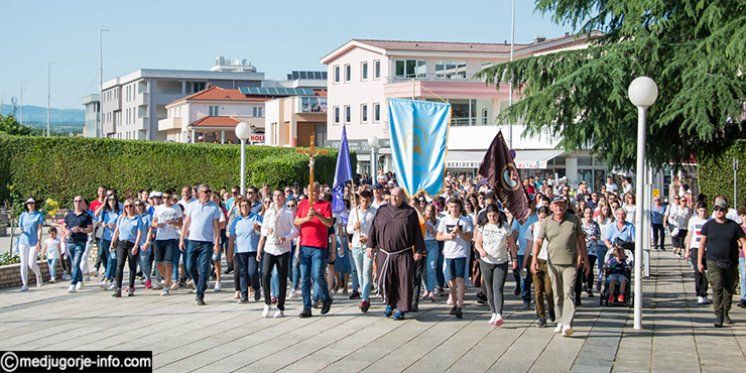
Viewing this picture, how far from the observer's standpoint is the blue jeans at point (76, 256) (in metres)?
16.7

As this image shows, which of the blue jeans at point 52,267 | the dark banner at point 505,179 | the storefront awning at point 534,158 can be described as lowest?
the blue jeans at point 52,267

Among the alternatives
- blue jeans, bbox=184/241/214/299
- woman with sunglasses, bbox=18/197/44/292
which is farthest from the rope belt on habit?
woman with sunglasses, bbox=18/197/44/292

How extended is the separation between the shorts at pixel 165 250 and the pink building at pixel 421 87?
39730 millimetres

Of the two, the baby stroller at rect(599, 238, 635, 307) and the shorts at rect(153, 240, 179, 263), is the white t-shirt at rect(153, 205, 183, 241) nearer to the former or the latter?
the shorts at rect(153, 240, 179, 263)

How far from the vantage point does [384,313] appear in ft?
45.8

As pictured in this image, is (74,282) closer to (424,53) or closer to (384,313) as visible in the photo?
(384,313)

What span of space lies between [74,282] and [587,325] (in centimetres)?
899

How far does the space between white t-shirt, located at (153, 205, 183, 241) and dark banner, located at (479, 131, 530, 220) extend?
5.28 meters

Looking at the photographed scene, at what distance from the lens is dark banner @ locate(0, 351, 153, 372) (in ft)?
29.5

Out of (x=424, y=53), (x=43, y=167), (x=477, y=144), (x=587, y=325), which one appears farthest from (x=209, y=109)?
(x=587, y=325)

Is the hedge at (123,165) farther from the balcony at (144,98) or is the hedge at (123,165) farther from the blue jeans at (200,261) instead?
the balcony at (144,98)

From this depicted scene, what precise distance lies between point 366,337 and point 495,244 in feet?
7.73

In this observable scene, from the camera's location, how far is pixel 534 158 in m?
50.2

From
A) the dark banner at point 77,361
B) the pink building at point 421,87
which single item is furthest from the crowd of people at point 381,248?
the pink building at point 421,87
